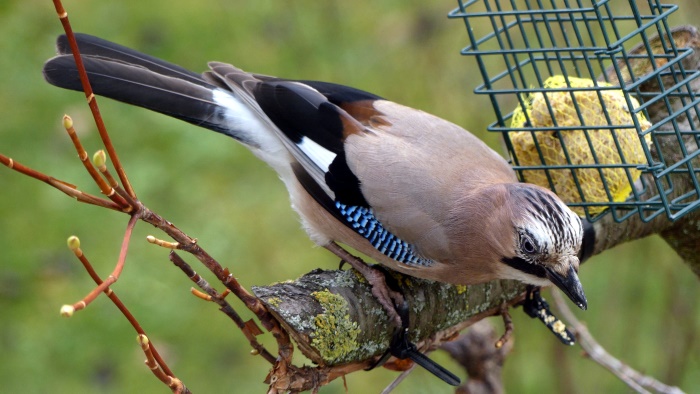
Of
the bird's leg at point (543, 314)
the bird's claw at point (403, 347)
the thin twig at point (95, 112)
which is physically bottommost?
the bird's leg at point (543, 314)

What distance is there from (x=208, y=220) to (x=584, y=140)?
3287 mm

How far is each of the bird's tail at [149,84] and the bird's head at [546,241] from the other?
51.2 inches

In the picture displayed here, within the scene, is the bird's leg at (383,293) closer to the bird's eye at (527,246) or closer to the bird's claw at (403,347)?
the bird's claw at (403,347)

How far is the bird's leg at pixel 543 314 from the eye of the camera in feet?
11.5

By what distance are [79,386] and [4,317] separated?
0.71m

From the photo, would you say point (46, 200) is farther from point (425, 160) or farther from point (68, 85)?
point (425, 160)

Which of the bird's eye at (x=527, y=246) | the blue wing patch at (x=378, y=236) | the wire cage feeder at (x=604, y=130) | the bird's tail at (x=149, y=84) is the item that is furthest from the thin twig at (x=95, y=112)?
the wire cage feeder at (x=604, y=130)

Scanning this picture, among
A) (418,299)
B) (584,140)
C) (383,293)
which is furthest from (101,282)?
(584,140)

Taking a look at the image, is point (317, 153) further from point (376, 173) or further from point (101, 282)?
point (101, 282)

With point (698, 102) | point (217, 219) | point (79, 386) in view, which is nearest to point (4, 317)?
point (79, 386)

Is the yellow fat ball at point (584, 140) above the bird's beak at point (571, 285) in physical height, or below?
above

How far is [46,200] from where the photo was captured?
6262 millimetres

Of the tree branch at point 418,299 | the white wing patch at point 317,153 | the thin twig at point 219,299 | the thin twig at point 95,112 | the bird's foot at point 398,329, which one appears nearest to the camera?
the thin twig at point 95,112

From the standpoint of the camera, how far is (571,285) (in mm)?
3156
